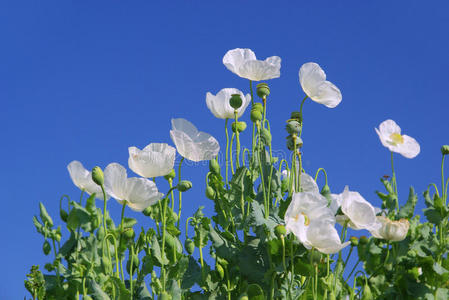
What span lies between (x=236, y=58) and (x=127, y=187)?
1.95 feet

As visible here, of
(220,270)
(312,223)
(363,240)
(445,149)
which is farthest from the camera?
(445,149)

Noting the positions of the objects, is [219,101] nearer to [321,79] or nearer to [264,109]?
[264,109]

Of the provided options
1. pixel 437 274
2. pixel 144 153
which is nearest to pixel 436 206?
pixel 437 274

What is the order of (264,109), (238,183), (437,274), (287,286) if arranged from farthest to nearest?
1. (437,274)
2. (264,109)
3. (238,183)
4. (287,286)

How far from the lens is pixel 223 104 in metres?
1.68

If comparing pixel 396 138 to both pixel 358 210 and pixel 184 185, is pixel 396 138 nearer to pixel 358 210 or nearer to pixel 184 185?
pixel 358 210

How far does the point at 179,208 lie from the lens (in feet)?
5.11

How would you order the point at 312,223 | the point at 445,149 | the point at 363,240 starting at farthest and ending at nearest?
the point at 445,149, the point at 363,240, the point at 312,223

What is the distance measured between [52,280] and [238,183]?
27.1 inches

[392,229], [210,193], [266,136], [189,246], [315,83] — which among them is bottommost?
[392,229]

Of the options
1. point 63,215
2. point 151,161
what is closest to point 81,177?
point 63,215

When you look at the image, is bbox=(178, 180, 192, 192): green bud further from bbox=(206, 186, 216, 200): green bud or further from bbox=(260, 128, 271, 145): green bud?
bbox=(260, 128, 271, 145): green bud

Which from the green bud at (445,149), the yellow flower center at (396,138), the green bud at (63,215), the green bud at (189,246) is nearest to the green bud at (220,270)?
the green bud at (189,246)

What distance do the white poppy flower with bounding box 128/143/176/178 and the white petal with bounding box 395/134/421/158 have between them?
80 cm
